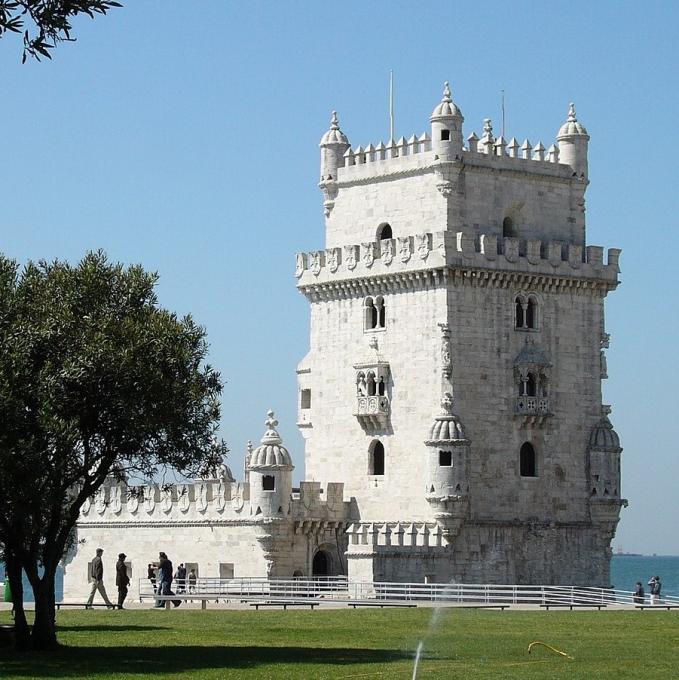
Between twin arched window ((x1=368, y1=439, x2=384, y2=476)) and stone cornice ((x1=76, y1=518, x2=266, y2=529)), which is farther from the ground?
twin arched window ((x1=368, y1=439, x2=384, y2=476))

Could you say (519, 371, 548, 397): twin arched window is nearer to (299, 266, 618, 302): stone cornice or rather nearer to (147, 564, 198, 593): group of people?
(299, 266, 618, 302): stone cornice

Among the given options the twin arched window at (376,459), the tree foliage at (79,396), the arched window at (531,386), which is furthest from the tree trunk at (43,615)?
the arched window at (531,386)

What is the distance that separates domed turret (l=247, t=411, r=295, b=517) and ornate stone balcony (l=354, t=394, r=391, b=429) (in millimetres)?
3170

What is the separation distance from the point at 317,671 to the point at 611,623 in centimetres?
1758

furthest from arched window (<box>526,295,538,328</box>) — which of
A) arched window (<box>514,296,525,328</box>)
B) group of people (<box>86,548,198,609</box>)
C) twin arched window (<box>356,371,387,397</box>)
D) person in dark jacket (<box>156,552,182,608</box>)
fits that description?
person in dark jacket (<box>156,552,182,608</box>)

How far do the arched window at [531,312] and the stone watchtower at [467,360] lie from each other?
75 mm

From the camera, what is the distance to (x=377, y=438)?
76250mm

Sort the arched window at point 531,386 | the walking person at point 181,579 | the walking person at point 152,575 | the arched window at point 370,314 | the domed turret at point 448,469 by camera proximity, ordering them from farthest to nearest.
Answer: the arched window at point 370,314
the arched window at point 531,386
the domed turret at point 448,469
the walking person at point 181,579
the walking person at point 152,575

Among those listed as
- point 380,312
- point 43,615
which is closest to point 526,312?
point 380,312

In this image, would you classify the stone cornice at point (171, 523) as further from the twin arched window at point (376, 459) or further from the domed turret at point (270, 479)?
the twin arched window at point (376, 459)

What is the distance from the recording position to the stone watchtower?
74062 millimetres

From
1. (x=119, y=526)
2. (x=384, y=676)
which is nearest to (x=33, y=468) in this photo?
(x=384, y=676)

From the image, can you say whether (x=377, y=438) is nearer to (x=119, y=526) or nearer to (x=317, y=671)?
(x=119, y=526)

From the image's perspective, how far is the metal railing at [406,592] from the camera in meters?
67.7
